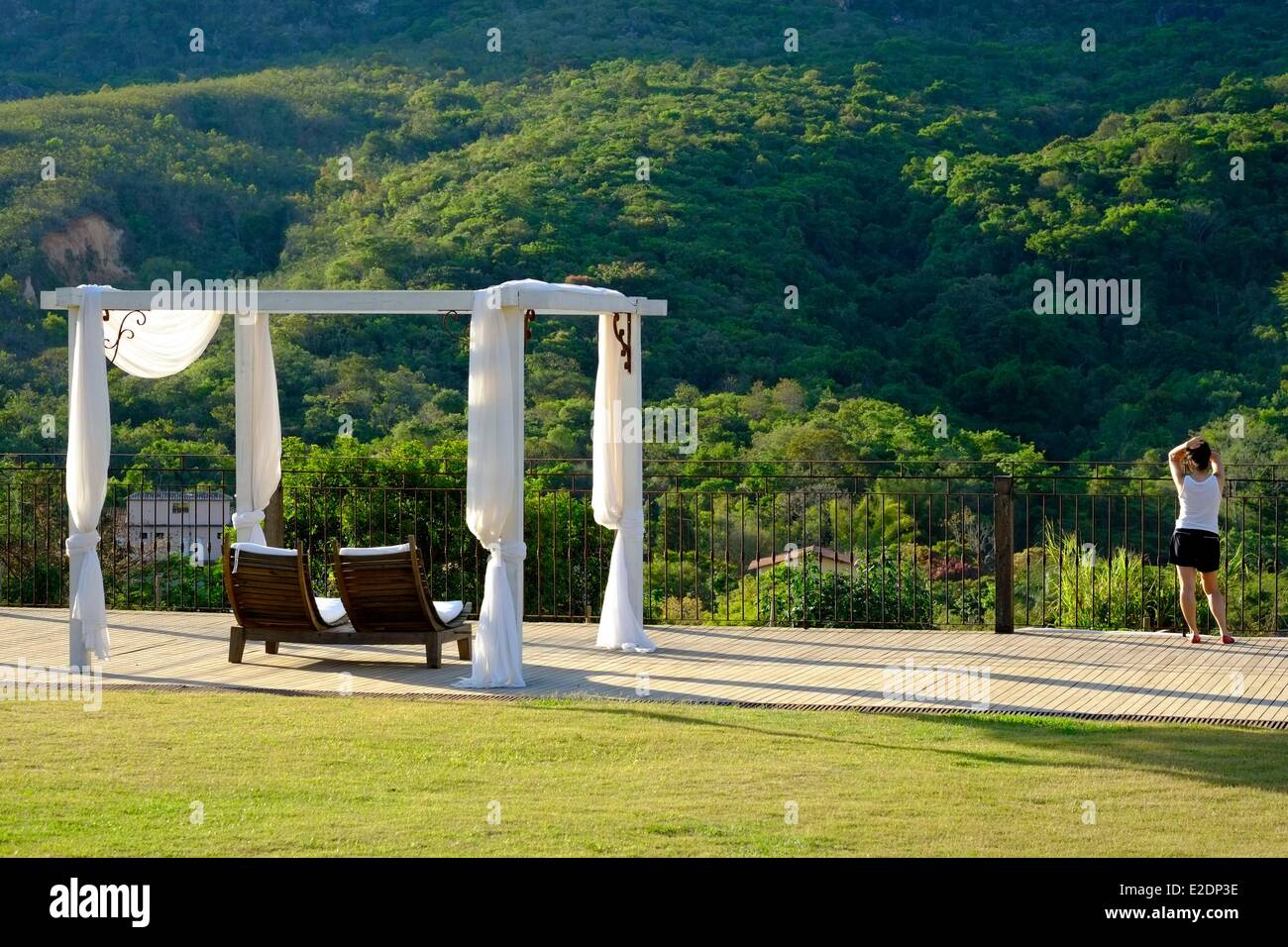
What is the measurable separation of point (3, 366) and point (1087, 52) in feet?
87.7

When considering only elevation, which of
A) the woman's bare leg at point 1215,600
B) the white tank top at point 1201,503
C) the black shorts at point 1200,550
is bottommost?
the woman's bare leg at point 1215,600

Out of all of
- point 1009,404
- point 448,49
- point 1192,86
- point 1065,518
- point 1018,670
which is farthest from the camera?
point 448,49

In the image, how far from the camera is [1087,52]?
39594 millimetres

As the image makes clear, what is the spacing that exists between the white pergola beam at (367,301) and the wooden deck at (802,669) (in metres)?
1.97

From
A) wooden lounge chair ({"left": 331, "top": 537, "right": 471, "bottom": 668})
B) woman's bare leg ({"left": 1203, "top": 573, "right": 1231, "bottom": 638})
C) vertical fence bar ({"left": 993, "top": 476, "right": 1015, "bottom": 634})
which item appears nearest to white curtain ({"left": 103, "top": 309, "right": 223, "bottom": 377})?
wooden lounge chair ({"left": 331, "top": 537, "right": 471, "bottom": 668})

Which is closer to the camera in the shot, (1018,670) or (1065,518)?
(1018,670)

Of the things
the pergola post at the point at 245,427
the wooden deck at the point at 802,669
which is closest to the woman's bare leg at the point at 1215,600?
the wooden deck at the point at 802,669

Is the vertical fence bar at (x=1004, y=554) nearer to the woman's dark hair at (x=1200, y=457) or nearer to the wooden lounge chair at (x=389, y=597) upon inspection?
the woman's dark hair at (x=1200, y=457)

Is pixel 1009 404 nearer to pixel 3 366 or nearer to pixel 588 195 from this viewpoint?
pixel 588 195

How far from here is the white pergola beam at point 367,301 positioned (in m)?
8.24

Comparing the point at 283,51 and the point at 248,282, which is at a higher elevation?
the point at 283,51

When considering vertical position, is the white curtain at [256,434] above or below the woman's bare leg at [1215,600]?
above

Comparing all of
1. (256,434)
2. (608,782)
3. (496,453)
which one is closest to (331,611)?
(496,453)
